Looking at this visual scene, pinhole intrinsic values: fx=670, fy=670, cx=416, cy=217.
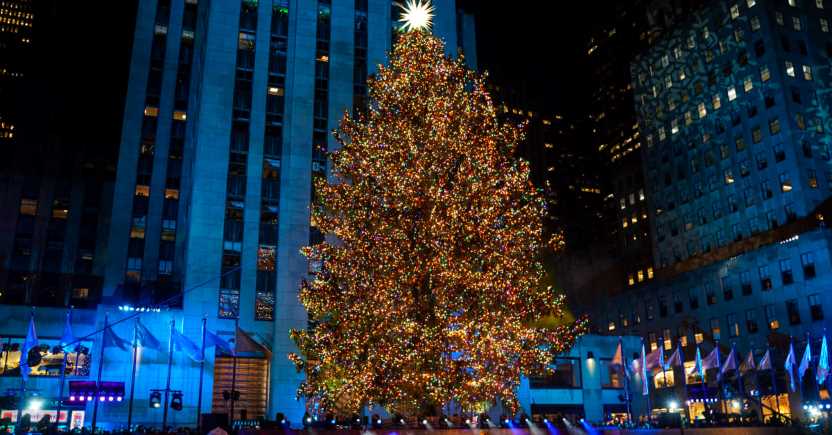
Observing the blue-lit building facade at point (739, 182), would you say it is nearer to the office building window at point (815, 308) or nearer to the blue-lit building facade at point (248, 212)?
→ the office building window at point (815, 308)

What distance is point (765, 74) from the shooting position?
79625mm

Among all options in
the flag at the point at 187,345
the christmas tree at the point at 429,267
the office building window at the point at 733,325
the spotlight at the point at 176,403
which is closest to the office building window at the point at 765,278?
the office building window at the point at 733,325

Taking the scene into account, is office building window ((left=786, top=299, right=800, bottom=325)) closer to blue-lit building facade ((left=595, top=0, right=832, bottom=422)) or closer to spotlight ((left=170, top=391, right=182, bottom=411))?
blue-lit building facade ((left=595, top=0, right=832, bottom=422))

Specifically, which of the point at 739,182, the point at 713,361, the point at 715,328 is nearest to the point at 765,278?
the point at 715,328

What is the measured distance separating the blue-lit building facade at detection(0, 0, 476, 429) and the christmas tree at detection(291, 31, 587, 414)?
26.5 ft

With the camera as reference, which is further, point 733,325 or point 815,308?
point 733,325

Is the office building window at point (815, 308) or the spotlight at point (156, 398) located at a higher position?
the office building window at point (815, 308)

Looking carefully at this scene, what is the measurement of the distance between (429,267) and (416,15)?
74.0 ft

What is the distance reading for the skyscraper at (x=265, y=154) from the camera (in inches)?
1613

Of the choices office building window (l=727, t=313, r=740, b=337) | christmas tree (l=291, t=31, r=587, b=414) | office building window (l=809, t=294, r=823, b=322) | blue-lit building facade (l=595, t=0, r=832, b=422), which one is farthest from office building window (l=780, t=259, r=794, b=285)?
christmas tree (l=291, t=31, r=587, b=414)

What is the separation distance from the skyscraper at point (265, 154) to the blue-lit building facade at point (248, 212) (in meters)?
0.08

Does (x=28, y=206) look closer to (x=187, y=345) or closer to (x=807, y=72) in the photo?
(x=187, y=345)

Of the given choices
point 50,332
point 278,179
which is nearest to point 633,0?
point 278,179

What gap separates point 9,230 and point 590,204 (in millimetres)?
104072
